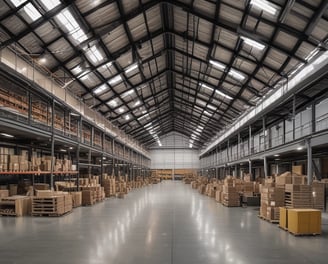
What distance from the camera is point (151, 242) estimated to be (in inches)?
352

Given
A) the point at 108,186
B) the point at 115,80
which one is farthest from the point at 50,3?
the point at 108,186

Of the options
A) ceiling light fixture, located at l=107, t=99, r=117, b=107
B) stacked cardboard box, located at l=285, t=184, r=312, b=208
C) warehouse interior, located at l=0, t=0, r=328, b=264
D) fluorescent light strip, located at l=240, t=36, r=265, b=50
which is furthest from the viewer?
ceiling light fixture, located at l=107, t=99, r=117, b=107

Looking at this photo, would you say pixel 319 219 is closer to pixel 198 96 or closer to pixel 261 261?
pixel 261 261

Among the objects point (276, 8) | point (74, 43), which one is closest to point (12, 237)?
point (74, 43)

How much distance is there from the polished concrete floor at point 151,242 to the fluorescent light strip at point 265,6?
352 inches

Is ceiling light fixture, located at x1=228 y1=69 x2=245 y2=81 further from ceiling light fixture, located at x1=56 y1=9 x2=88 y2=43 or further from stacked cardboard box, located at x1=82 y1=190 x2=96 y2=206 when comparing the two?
stacked cardboard box, located at x1=82 y1=190 x2=96 y2=206

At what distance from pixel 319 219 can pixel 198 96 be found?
23763mm

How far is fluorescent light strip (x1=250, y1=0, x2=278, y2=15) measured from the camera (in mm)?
14106

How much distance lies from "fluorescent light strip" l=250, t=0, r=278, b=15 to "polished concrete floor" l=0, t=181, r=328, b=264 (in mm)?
8949

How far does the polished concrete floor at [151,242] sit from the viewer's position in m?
7.25

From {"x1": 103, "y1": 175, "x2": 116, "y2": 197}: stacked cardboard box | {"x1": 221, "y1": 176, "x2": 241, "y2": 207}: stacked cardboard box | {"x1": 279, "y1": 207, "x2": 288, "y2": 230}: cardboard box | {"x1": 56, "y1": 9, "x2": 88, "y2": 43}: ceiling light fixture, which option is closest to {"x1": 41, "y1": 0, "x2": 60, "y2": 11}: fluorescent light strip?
{"x1": 56, "y1": 9, "x2": 88, "y2": 43}: ceiling light fixture

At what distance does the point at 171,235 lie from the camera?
9.98 meters

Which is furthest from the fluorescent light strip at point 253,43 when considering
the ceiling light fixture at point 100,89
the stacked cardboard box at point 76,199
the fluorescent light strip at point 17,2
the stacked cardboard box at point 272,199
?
the stacked cardboard box at point 76,199

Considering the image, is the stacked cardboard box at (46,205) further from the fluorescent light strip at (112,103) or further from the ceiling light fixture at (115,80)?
the fluorescent light strip at (112,103)
